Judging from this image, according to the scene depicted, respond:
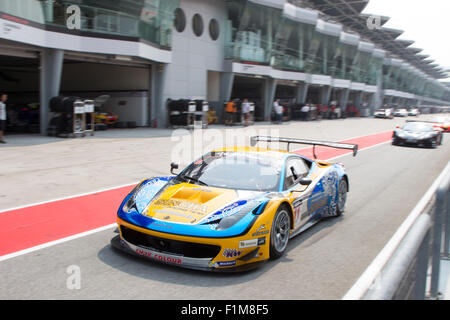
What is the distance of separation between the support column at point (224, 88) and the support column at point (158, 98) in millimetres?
6621

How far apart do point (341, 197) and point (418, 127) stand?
1588cm

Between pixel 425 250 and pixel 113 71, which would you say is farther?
pixel 113 71

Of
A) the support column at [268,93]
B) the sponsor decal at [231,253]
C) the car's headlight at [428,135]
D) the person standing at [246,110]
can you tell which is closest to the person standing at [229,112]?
the person standing at [246,110]

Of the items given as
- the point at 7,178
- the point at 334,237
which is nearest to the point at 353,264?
the point at 334,237

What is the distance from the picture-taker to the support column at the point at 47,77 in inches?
707

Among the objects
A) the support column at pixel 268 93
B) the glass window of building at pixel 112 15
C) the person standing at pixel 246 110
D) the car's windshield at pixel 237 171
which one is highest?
the glass window of building at pixel 112 15

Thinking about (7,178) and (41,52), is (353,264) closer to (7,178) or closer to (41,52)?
(7,178)

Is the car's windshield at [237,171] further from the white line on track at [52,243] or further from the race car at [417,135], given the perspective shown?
the race car at [417,135]

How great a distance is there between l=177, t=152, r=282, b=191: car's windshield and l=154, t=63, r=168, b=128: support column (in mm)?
19139

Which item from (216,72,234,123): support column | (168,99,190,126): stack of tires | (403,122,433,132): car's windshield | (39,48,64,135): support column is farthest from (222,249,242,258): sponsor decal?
(216,72,234,123): support column

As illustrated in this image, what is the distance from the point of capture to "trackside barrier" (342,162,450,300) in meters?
2.20
